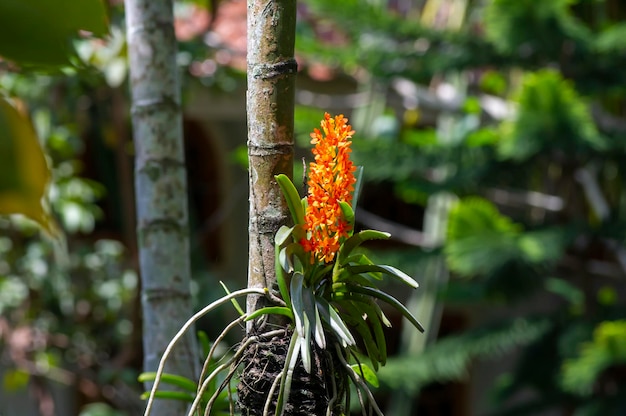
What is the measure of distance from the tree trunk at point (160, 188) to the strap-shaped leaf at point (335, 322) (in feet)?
1.57

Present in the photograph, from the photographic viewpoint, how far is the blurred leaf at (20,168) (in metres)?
0.40

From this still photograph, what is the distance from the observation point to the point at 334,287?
3.15 ft

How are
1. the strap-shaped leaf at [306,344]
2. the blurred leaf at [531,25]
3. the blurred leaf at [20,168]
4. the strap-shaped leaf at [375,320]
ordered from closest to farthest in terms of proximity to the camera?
the blurred leaf at [20,168], the strap-shaped leaf at [306,344], the strap-shaped leaf at [375,320], the blurred leaf at [531,25]

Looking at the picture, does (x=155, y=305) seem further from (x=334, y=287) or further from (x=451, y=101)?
(x=451, y=101)

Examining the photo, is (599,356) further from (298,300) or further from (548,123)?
(298,300)

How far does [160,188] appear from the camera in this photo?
1.41 meters

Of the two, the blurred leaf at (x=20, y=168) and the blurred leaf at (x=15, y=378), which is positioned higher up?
the blurred leaf at (x=20, y=168)

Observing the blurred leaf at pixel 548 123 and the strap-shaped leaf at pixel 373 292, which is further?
the blurred leaf at pixel 548 123

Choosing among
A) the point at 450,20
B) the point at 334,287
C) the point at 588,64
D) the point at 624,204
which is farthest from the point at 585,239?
the point at 334,287

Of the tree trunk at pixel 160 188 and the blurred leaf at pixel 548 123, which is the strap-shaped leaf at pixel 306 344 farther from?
the blurred leaf at pixel 548 123

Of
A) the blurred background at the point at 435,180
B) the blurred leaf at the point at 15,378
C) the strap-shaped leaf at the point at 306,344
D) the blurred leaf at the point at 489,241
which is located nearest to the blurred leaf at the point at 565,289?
the blurred background at the point at 435,180

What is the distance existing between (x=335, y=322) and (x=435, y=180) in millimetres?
2693

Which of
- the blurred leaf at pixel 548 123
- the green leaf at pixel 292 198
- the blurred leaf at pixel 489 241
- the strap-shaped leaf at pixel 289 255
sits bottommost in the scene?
the blurred leaf at pixel 489 241

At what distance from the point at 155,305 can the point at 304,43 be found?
205 cm
